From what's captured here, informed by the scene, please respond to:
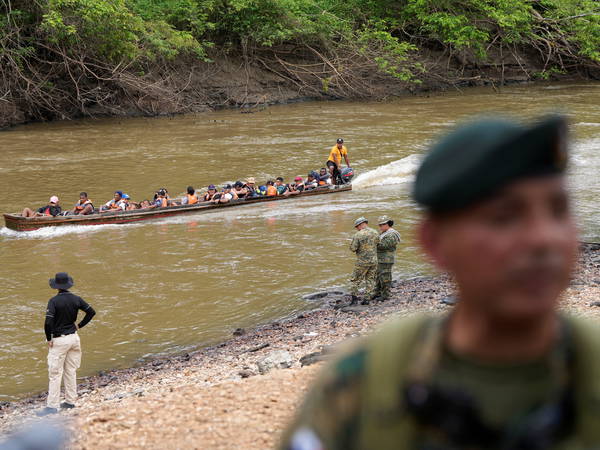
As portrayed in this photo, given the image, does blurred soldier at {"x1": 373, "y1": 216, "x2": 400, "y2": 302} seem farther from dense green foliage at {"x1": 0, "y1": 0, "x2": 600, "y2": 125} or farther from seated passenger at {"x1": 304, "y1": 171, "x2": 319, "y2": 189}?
dense green foliage at {"x1": 0, "y1": 0, "x2": 600, "y2": 125}

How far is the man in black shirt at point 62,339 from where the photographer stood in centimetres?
888

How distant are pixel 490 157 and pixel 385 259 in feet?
36.9

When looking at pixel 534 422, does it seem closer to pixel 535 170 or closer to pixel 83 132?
pixel 535 170

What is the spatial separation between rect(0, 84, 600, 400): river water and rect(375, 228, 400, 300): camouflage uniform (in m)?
1.56

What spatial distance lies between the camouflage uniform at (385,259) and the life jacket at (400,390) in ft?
35.7

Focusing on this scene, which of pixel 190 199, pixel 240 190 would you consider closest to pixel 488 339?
pixel 190 199

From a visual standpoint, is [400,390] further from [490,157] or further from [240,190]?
[240,190]

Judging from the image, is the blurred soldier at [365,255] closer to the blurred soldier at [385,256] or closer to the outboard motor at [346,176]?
the blurred soldier at [385,256]

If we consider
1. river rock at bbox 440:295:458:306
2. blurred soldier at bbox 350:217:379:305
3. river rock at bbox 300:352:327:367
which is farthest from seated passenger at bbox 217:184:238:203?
river rock at bbox 300:352:327:367

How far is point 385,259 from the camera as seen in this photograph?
1237 centimetres

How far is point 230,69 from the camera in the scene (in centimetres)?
3975

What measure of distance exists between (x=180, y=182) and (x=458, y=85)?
78.9 feet

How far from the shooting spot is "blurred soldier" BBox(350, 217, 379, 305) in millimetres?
12227

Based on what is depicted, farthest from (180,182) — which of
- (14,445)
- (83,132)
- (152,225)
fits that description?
(14,445)
